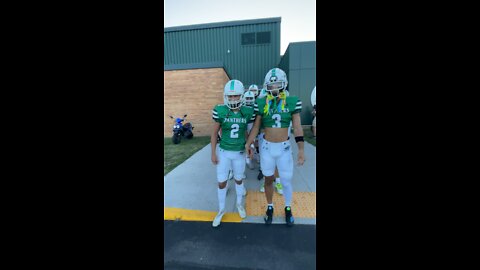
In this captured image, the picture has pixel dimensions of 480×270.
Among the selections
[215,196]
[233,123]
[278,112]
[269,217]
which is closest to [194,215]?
[215,196]

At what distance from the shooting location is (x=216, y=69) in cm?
953

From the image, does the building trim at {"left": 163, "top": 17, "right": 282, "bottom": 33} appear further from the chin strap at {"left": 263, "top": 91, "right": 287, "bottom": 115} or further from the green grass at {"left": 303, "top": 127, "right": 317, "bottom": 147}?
the chin strap at {"left": 263, "top": 91, "right": 287, "bottom": 115}

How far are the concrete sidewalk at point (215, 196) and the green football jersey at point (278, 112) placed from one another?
1426 mm

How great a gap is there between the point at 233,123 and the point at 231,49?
12.7m

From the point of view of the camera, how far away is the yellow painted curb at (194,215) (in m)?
2.62

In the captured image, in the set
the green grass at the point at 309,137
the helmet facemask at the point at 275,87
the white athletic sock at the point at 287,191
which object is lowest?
the white athletic sock at the point at 287,191

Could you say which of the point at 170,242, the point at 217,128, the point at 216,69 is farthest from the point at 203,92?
the point at 170,242

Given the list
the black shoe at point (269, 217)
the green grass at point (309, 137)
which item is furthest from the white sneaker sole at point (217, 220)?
the green grass at point (309, 137)

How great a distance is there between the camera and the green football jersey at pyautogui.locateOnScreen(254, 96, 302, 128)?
2.25 metres

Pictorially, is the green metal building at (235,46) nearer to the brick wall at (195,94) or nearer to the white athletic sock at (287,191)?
the brick wall at (195,94)

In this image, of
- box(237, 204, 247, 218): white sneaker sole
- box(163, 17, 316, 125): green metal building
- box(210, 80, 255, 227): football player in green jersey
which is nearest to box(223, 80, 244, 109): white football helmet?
box(210, 80, 255, 227): football player in green jersey

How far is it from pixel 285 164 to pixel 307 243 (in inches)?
38.3

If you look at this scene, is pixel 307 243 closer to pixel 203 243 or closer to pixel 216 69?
pixel 203 243
